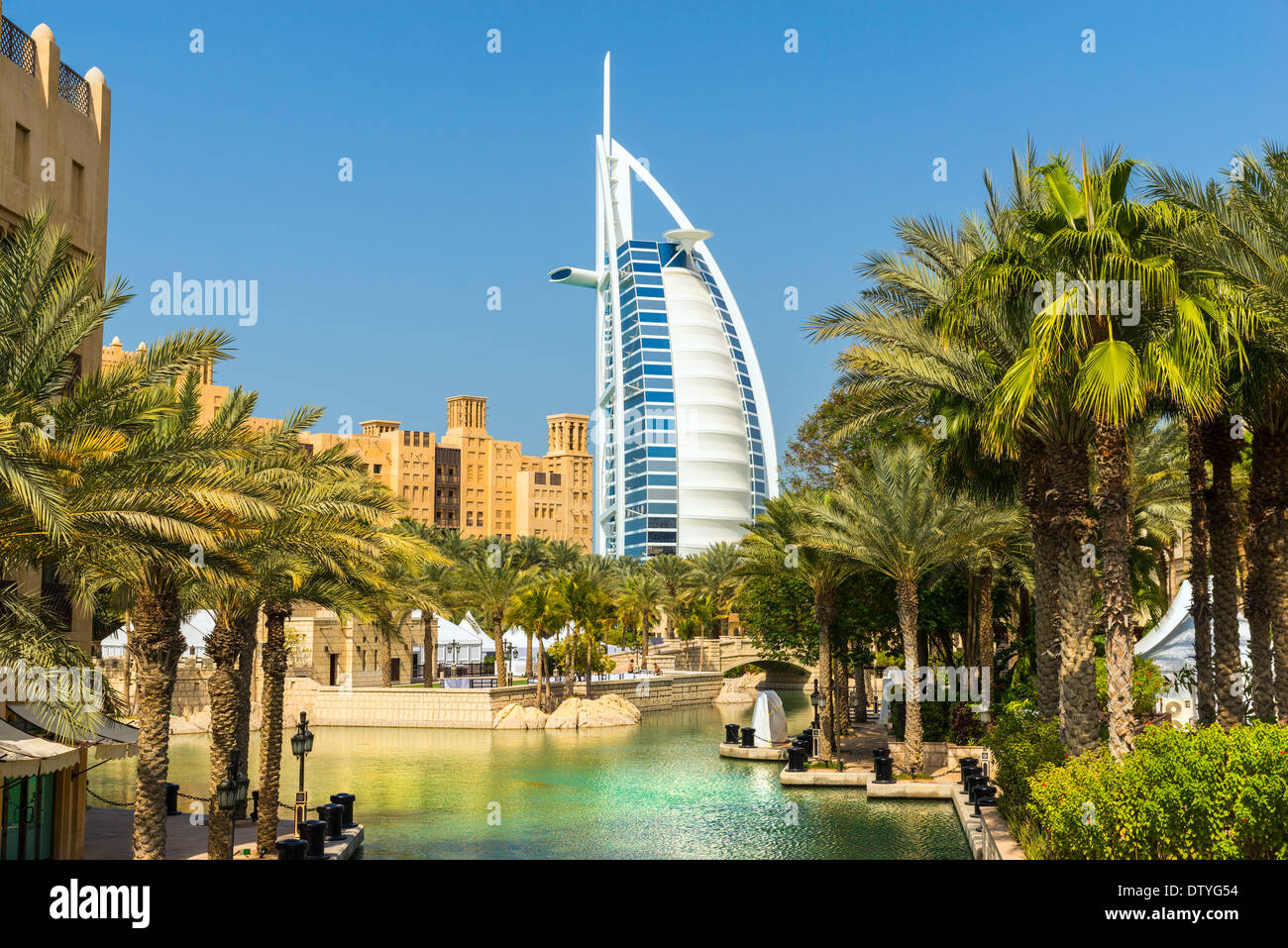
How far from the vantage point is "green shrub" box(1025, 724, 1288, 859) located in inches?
445

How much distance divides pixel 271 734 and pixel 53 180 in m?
9.28

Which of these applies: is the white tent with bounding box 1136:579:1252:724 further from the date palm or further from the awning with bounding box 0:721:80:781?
the awning with bounding box 0:721:80:781

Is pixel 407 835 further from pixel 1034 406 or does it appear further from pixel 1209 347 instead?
pixel 1209 347

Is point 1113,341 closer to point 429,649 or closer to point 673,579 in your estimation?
point 429,649

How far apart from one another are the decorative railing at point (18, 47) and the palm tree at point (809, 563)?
1805cm

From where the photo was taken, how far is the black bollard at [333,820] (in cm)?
1986

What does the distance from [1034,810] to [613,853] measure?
28.6 ft

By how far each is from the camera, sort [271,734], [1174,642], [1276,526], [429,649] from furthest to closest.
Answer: [429,649]
[1174,642]
[271,734]
[1276,526]

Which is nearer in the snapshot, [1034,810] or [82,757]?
[1034,810]

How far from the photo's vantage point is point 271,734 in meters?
20.2

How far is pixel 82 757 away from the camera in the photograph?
17.0 m

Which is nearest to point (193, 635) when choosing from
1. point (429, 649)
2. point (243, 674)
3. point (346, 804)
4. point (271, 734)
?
point (429, 649)

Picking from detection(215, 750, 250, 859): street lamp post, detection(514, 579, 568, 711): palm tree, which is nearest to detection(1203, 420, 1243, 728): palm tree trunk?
→ detection(215, 750, 250, 859): street lamp post
